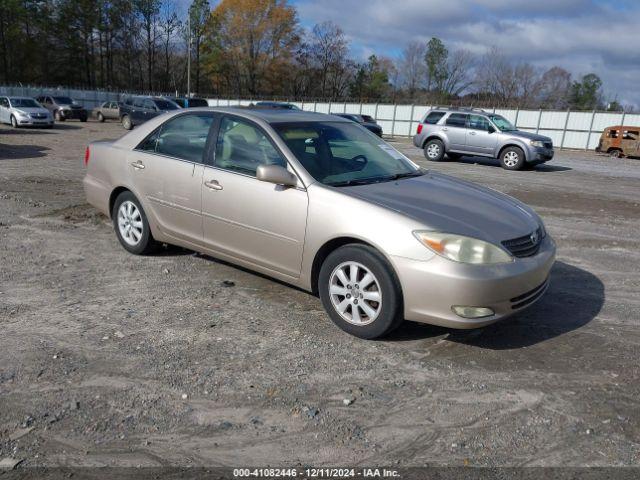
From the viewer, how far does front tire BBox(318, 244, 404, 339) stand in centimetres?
388

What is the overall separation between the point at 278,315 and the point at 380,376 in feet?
4.01

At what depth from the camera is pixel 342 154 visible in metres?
4.93

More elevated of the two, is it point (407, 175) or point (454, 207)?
point (407, 175)

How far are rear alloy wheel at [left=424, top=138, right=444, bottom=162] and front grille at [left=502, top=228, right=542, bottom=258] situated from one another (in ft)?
50.5

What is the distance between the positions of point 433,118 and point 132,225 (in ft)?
51.2

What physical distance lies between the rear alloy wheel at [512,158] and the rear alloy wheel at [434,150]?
222 centimetres

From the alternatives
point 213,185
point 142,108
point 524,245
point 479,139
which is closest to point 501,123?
point 479,139

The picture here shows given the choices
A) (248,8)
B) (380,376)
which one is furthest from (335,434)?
(248,8)

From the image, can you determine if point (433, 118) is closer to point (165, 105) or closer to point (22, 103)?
point (165, 105)

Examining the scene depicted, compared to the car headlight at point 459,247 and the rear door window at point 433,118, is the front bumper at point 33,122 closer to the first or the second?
the rear door window at point 433,118

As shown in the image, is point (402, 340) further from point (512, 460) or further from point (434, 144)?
point (434, 144)

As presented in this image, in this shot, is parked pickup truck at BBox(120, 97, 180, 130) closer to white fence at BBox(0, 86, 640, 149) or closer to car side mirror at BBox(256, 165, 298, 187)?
white fence at BBox(0, 86, 640, 149)

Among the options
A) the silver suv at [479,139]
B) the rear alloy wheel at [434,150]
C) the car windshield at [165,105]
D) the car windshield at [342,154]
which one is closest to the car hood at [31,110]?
the car windshield at [165,105]

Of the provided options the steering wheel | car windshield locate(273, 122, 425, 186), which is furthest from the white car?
the steering wheel
